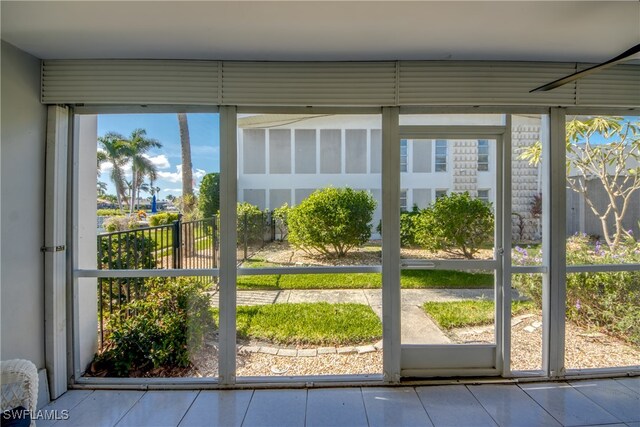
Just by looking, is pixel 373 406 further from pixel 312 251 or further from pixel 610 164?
pixel 610 164

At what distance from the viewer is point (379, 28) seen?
187cm

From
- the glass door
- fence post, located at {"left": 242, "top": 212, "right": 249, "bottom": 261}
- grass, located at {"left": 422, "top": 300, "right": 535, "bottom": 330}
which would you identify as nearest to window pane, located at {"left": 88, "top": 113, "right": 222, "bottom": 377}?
fence post, located at {"left": 242, "top": 212, "right": 249, "bottom": 261}

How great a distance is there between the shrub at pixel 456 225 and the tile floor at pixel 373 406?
111 cm

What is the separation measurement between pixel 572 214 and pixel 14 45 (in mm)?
4470

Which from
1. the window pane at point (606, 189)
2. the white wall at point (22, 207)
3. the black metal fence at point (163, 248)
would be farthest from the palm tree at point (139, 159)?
the window pane at point (606, 189)

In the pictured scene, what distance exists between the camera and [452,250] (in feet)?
8.18

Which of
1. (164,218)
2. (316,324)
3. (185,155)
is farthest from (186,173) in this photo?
(316,324)

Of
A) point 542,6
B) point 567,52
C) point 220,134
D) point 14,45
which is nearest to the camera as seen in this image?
point 542,6

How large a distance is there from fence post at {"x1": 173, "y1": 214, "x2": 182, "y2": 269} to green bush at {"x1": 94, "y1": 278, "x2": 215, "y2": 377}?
0.16 metres

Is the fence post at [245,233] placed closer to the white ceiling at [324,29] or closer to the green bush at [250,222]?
the green bush at [250,222]

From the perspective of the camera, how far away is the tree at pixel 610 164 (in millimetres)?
2557

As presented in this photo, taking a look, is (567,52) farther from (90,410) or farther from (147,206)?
(90,410)

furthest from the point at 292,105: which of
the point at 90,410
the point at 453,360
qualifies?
the point at 90,410

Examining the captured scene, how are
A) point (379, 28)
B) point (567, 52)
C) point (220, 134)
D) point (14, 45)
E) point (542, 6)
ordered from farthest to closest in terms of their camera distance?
point (220, 134), point (567, 52), point (14, 45), point (379, 28), point (542, 6)
